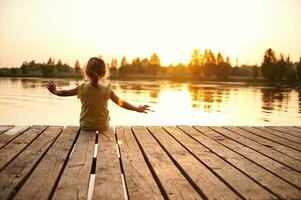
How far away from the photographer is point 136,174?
118 inches

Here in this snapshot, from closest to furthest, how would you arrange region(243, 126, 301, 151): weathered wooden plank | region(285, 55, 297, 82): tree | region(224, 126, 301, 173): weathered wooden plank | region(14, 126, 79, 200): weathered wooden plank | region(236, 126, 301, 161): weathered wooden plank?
1. region(14, 126, 79, 200): weathered wooden plank
2. region(224, 126, 301, 173): weathered wooden plank
3. region(236, 126, 301, 161): weathered wooden plank
4. region(243, 126, 301, 151): weathered wooden plank
5. region(285, 55, 297, 82): tree

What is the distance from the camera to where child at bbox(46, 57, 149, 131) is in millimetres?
4965

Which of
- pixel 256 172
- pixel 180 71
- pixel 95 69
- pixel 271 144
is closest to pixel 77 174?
pixel 256 172

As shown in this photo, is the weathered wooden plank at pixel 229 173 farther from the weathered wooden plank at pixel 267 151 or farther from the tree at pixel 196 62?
the tree at pixel 196 62

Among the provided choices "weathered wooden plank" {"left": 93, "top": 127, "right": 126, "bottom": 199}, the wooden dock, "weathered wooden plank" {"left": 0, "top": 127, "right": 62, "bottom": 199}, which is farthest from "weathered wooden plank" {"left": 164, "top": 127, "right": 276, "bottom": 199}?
"weathered wooden plank" {"left": 0, "top": 127, "right": 62, "bottom": 199}

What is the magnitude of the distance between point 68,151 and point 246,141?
277cm

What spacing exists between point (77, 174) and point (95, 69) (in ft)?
7.73

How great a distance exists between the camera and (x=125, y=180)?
2844 mm

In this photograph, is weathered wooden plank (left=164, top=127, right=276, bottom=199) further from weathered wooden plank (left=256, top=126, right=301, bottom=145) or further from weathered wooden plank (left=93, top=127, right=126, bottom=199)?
weathered wooden plank (left=256, top=126, right=301, bottom=145)

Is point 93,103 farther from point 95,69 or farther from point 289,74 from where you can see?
point 289,74

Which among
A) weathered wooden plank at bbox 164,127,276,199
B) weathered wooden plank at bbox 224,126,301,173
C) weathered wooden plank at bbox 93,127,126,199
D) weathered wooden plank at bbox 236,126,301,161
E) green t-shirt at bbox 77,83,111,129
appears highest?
green t-shirt at bbox 77,83,111,129

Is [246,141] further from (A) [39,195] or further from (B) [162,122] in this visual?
(B) [162,122]

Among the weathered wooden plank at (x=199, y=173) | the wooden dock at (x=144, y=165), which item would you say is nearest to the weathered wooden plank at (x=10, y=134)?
the wooden dock at (x=144, y=165)

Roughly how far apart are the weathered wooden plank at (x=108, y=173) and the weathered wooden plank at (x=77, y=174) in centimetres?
10
